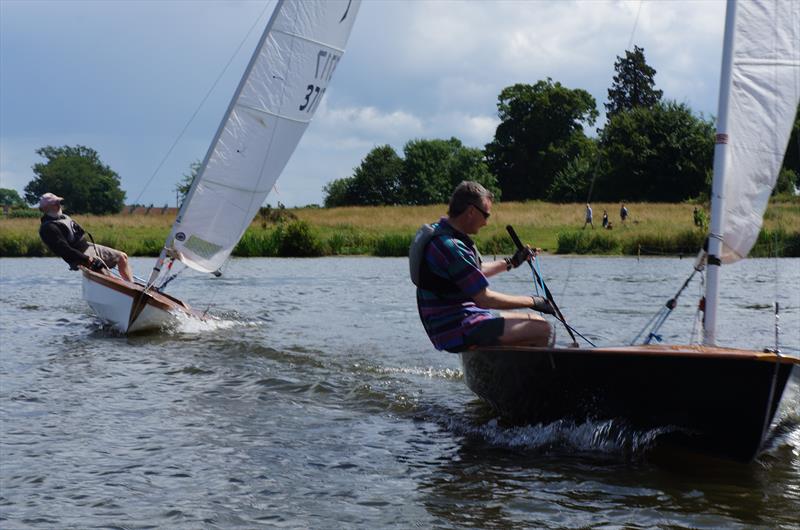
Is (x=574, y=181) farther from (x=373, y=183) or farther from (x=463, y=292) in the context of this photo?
(x=463, y=292)

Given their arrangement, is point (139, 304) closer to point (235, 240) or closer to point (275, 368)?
point (235, 240)

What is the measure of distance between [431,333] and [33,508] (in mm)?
2725

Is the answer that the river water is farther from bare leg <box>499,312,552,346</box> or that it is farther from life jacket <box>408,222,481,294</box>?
life jacket <box>408,222,481,294</box>

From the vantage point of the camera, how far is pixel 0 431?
6.54 metres

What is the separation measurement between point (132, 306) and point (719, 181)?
7.76 metres

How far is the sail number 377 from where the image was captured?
1252cm

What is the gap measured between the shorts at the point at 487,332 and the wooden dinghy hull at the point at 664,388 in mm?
89

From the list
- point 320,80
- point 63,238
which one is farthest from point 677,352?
point 63,238

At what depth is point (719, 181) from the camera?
6.50 meters

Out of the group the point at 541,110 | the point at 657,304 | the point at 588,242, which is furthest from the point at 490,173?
the point at 657,304

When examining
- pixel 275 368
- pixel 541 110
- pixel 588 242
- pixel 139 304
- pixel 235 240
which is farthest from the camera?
pixel 541 110

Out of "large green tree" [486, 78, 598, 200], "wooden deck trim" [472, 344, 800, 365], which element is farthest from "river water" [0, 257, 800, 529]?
"large green tree" [486, 78, 598, 200]

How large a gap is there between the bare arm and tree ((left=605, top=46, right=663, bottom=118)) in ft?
260

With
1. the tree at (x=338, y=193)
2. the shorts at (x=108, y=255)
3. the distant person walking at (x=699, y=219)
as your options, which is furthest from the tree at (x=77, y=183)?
the shorts at (x=108, y=255)
